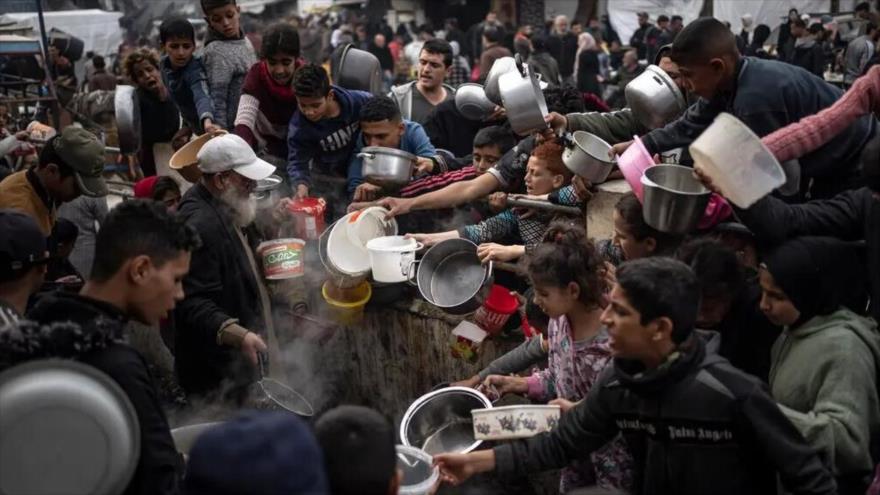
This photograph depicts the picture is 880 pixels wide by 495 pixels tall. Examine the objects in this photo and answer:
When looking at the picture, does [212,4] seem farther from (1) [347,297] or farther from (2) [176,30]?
(1) [347,297]

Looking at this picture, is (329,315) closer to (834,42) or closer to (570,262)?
(570,262)

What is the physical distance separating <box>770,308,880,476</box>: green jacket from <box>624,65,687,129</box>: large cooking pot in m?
1.91

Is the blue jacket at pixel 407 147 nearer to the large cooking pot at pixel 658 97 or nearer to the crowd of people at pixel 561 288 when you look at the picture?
the crowd of people at pixel 561 288

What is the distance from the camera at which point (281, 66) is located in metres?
5.87

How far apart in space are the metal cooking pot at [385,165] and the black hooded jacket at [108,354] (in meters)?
2.53

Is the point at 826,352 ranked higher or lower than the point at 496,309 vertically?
higher

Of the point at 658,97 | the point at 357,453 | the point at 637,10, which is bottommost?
the point at 637,10

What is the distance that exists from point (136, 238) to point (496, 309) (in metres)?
2.18

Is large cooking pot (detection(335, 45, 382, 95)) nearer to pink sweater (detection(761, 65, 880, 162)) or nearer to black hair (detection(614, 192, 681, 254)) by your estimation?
black hair (detection(614, 192, 681, 254))

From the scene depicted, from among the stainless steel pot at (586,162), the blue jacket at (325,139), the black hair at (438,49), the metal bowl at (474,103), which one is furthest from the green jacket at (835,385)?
the black hair at (438,49)

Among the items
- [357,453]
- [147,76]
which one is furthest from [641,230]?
[147,76]

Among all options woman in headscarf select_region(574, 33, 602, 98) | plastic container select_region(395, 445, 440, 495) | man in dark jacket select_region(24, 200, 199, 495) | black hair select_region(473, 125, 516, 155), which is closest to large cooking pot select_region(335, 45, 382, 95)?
black hair select_region(473, 125, 516, 155)

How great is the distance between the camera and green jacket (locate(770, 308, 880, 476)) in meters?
2.75

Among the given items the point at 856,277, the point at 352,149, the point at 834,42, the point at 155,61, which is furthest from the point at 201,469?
the point at 834,42
